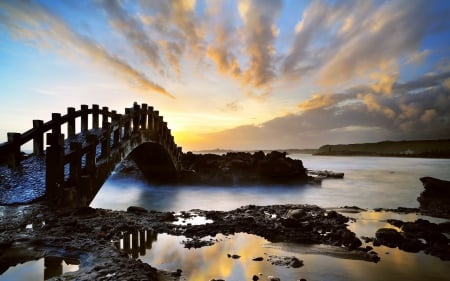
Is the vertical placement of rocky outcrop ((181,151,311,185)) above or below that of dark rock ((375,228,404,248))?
above

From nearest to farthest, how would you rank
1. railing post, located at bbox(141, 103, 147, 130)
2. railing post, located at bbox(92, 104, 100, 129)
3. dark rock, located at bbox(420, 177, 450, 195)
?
railing post, located at bbox(92, 104, 100, 129) < dark rock, located at bbox(420, 177, 450, 195) < railing post, located at bbox(141, 103, 147, 130)

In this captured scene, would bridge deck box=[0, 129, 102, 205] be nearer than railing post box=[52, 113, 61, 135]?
Yes


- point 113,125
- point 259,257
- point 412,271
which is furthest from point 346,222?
point 113,125

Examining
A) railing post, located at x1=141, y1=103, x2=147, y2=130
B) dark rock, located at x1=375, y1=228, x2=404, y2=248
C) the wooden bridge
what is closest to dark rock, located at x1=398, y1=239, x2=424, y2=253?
dark rock, located at x1=375, y1=228, x2=404, y2=248

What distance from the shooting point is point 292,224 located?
8102 mm

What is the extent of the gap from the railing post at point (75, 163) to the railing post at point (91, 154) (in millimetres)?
896

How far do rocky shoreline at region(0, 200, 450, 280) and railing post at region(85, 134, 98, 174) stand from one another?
2451 millimetres

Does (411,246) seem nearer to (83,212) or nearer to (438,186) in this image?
(83,212)

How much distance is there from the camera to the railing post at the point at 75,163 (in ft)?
32.2

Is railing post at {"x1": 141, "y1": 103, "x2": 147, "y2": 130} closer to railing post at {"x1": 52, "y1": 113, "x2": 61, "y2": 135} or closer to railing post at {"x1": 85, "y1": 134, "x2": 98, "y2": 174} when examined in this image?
railing post at {"x1": 85, "y1": 134, "x2": 98, "y2": 174}

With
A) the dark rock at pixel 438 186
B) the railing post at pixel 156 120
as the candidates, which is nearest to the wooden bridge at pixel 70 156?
the railing post at pixel 156 120

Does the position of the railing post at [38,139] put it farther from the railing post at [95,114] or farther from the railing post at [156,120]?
the railing post at [156,120]

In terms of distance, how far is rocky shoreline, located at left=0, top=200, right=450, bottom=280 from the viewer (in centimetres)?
514

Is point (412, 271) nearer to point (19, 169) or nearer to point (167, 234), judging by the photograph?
point (167, 234)
